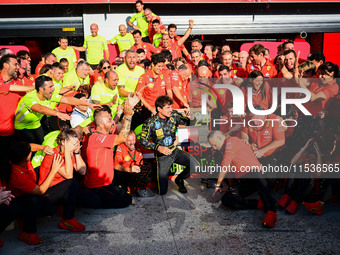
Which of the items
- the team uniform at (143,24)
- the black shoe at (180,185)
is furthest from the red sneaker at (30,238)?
the team uniform at (143,24)

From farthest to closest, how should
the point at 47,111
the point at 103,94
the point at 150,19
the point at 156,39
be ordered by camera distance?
1. the point at 150,19
2. the point at 156,39
3. the point at 103,94
4. the point at 47,111

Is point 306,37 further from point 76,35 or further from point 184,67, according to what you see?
point 76,35

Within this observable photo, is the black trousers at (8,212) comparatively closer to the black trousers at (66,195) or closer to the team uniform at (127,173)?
the black trousers at (66,195)

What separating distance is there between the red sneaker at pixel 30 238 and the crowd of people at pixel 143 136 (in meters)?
0.01

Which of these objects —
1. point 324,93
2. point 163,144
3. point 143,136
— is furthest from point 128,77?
point 324,93

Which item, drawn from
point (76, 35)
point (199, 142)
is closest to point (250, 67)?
point (199, 142)

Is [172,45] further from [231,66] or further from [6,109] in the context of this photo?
[6,109]

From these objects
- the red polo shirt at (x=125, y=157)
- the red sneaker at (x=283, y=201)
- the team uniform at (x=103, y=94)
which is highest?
the team uniform at (x=103, y=94)

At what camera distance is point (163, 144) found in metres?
5.79

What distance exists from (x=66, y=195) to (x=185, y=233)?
1.62 m

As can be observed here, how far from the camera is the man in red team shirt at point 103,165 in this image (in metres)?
4.94

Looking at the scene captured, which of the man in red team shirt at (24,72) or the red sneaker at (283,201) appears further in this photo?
the man in red team shirt at (24,72)

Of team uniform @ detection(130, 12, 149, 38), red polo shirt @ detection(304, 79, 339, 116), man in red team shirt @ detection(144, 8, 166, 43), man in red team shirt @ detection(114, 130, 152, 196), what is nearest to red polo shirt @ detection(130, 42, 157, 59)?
man in red team shirt @ detection(144, 8, 166, 43)

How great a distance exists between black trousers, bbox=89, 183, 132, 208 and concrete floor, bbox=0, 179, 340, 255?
0.34ft
